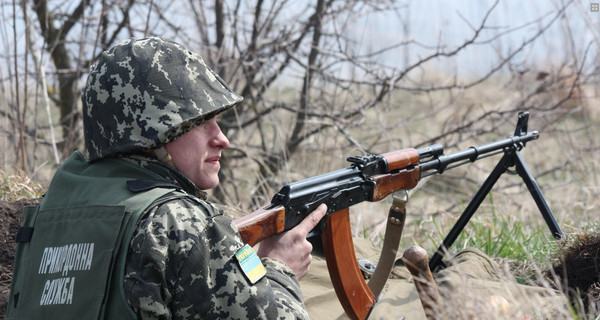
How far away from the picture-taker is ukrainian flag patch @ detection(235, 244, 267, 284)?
79.1 inches

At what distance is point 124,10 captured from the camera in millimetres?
6188

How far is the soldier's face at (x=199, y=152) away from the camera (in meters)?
2.22

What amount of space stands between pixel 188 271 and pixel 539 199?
2.61 m

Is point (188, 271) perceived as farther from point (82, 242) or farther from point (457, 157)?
point (457, 157)

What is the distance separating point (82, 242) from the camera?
2.05 metres

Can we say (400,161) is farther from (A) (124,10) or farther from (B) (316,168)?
(A) (124,10)

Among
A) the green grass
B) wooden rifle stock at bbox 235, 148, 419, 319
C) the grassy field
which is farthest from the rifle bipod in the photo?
the green grass

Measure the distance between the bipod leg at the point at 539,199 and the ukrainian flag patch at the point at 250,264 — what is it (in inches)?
88.6

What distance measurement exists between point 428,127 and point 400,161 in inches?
340

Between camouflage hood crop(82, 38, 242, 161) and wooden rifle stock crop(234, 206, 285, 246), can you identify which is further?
wooden rifle stock crop(234, 206, 285, 246)

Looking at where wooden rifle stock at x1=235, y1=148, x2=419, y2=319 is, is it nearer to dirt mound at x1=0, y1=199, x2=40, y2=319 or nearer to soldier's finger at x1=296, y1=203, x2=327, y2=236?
soldier's finger at x1=296, y1=203, x2=327, y2=236

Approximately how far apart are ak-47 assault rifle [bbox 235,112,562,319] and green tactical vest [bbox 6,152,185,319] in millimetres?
515

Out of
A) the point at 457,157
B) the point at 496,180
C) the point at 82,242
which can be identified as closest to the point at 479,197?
the point at 496,180

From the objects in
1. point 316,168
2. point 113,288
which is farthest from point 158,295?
point 316,168
